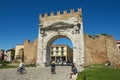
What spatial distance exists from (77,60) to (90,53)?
2008 millimetres

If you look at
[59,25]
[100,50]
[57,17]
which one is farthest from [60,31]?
[100,50]

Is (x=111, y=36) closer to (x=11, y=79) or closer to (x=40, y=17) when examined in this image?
(x=40, y=17)

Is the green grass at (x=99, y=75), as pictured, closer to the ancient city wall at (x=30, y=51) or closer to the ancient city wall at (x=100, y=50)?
the ancient city wall at (x=100, y=50)

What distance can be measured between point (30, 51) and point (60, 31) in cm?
637

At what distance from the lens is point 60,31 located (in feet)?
73.7

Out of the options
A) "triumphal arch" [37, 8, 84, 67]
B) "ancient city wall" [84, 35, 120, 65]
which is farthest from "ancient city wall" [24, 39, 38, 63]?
"ancient city wall" [84, 35, 120, 65]

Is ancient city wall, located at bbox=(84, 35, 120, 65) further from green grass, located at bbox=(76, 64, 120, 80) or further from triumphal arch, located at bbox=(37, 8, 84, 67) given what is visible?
green grass, located at bbox=(76, 64, 120, 80)

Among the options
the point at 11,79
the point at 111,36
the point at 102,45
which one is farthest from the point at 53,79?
the point at 111,36

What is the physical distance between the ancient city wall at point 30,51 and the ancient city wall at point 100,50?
8.30m

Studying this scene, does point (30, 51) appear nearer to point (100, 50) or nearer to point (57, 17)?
point (57, 17)

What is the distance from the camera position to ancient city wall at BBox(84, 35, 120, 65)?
20.6 meters

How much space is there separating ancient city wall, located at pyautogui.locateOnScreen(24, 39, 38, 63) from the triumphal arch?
1372mm

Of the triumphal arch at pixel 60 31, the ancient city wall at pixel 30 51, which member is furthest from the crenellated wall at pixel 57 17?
the ancient city wall at pixel 30 51

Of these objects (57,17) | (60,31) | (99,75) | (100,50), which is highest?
(57,17)
